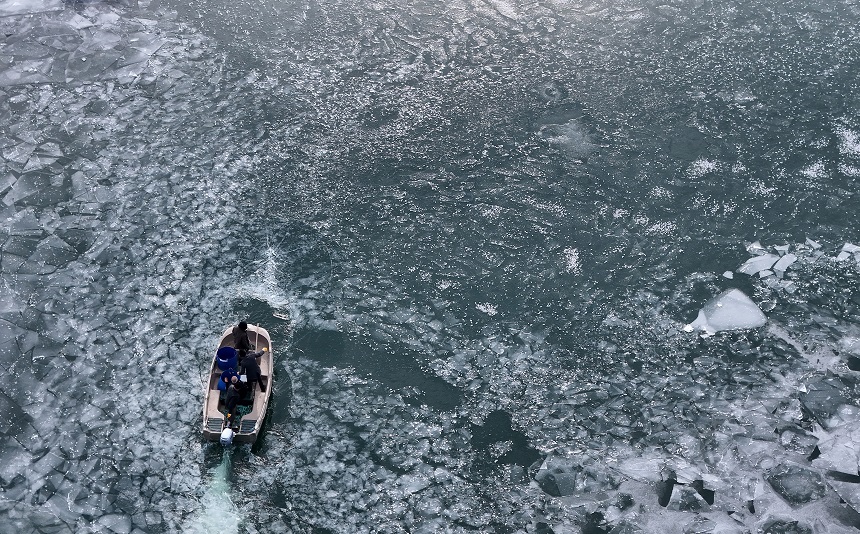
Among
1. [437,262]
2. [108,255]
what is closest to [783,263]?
[437,262]

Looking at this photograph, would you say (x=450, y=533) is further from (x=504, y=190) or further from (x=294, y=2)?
(x=294, y=2)

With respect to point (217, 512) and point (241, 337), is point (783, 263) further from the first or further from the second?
point (217, 512)

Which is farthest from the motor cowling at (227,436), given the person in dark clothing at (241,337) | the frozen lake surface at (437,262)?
the person in dark clothing at (241,337)

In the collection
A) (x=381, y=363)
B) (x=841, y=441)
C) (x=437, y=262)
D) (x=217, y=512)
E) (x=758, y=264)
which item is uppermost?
(x=758, y=264)

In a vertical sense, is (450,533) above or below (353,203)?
below

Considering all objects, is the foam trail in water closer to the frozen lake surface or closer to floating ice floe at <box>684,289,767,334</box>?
the frozen lake surface

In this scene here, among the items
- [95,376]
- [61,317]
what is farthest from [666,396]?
[61,317]
